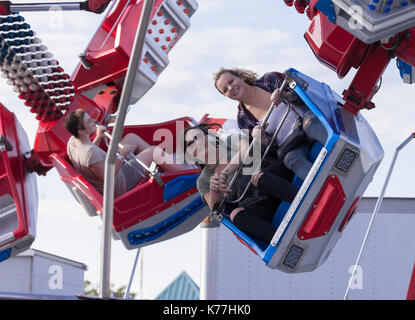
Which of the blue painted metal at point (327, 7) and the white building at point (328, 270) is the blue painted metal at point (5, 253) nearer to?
the white building at point (328, 270)

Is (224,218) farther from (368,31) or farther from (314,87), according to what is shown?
(368,31)

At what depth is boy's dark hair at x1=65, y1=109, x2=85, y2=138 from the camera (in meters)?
4.70

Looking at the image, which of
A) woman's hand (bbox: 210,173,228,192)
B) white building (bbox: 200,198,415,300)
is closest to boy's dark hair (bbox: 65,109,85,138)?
woman's hand (bbox: 210,173,228,192)

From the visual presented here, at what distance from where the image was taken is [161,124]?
535cm

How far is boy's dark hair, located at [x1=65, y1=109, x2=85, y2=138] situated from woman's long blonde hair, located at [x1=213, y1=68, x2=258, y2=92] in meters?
1.14

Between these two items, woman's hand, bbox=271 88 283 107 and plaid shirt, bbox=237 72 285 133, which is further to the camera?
plaid shirt, bbox=237 72 285 133

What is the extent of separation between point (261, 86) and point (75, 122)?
4.66 ft

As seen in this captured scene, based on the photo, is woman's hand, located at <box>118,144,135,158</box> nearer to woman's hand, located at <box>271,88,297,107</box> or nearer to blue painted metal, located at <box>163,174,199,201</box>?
blue painted metal, located at <box>163,174,199,201</box>

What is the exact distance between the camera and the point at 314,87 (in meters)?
3.72

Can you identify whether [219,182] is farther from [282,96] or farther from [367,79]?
[367,79]

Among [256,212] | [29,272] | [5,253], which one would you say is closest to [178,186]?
[256,212]

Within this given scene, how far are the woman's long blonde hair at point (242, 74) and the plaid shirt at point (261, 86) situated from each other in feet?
0.11
